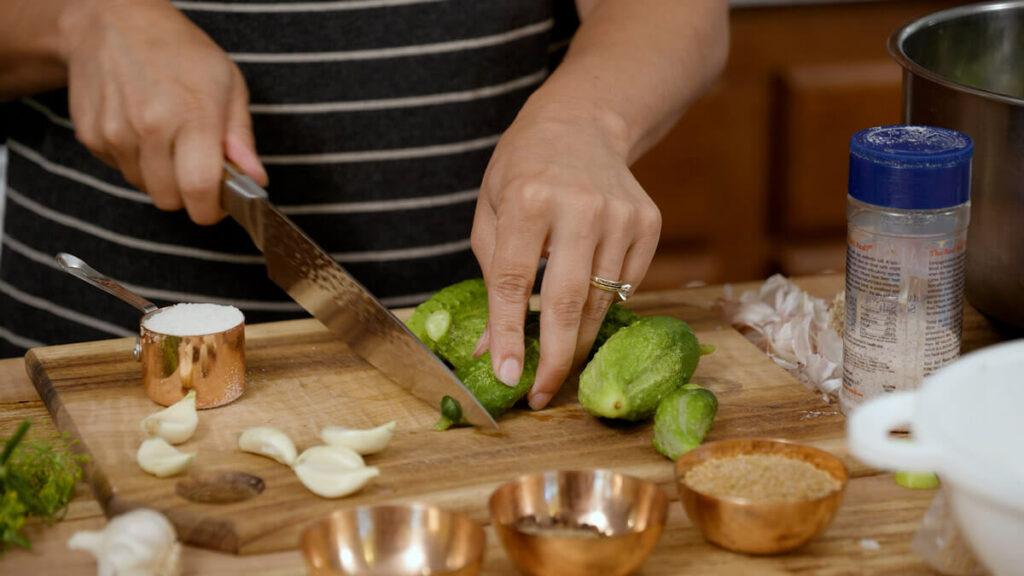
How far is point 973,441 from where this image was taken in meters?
0.81

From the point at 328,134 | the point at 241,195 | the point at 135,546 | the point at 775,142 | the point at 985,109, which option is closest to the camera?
the point at 135,546

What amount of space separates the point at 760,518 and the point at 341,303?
2.02ft

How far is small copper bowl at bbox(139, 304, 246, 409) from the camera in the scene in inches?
48.8

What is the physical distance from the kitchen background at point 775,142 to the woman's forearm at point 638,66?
119 cm

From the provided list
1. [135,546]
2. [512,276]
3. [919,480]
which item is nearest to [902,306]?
[919,480]

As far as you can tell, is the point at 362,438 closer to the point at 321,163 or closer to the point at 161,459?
the point at 161,459

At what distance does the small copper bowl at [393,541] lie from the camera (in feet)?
2.98

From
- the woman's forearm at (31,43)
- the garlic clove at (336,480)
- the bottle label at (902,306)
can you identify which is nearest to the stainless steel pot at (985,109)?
the bottle label at (902,306)

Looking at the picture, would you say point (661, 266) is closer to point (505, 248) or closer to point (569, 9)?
point (569, 9)

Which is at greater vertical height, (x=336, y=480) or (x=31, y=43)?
(x=31, y=43)

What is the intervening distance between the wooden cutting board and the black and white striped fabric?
1.00ft

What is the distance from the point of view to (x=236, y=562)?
995mm

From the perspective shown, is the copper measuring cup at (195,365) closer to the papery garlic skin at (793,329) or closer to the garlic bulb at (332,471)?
the garlic bulb at (332,471)

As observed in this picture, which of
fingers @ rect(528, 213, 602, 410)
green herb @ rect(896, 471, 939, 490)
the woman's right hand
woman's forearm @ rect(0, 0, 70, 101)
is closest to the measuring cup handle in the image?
green herb @ rect(896, 471, 939, 490)
